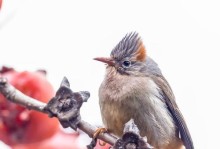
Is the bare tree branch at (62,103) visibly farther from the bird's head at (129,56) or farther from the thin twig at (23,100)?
the bird's head at (129,56)

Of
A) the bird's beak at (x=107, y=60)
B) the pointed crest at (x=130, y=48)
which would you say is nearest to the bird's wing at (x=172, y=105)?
the pointed crest at (x=130, y=48)

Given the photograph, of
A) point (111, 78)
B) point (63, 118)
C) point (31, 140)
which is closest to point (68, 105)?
point (63, 118)

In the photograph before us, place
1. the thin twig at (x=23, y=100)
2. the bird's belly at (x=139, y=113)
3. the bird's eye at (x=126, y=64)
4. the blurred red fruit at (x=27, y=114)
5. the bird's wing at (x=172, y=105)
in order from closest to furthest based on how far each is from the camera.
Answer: the thin twig at (x=23, y=100) → the blurred red fruit at (x=27, y=114) → the bird's belly at (x=139, y=113) → the bird's wing at (x=172, y=105) → the bird's eye at (x=126, y=64)

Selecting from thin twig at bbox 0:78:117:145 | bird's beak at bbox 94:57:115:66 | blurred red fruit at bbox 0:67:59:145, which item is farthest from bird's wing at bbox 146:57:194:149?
blurred red fruit at bbox 0:67:59:145

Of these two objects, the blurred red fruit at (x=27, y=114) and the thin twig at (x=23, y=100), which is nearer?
the thin twig at (x=23, y=100)

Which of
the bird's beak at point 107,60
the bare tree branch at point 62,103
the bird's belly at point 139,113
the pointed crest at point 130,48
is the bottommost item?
the bare tree branch at point 62,103

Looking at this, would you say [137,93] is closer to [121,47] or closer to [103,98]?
[103,98]

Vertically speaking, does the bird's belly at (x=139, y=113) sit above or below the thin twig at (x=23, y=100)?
above
